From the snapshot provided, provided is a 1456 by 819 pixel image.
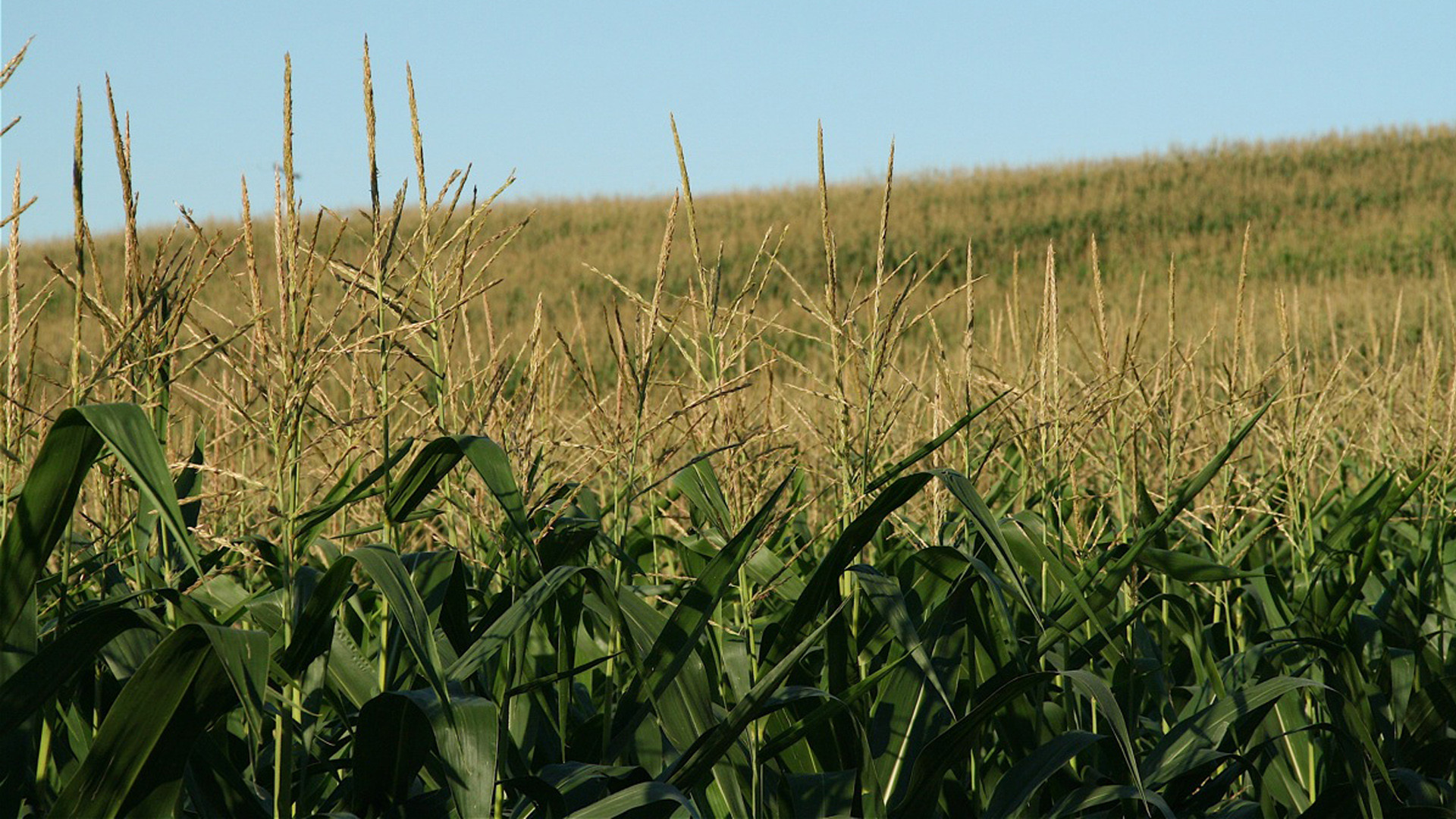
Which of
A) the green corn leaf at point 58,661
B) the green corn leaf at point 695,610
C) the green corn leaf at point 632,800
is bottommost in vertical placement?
the green corn leaf at point 632,800

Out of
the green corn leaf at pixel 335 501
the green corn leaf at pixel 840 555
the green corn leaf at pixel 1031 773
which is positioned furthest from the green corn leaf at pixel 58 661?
the green corn leaf at pixel 1031 773

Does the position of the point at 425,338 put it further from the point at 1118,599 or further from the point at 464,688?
the point at 1118,599

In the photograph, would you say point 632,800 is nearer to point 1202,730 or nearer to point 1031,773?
point 1031,773

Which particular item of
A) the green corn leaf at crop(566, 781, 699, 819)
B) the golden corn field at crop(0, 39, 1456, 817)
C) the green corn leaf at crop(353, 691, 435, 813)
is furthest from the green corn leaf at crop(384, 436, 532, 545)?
the green corn leaf at crop(566, 781, 699, 819)

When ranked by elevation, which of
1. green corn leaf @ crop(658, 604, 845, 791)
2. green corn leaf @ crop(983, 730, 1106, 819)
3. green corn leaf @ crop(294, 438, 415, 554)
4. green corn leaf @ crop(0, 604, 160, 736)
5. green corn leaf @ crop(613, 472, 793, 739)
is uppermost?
green corn leaf @ crop(294, 438, 415, 554)

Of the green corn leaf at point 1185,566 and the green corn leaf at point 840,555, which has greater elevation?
the green corn leaf at point 840,555

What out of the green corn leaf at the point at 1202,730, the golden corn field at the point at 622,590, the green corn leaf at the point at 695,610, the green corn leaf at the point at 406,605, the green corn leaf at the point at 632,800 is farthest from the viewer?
the green corn leaf at the point at 1202,730

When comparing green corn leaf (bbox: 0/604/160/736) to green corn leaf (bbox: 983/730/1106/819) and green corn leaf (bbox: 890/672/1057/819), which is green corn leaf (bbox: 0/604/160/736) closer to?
green corn leaf (bbox: 890/672/1057/819)

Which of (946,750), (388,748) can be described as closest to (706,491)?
(946,750)

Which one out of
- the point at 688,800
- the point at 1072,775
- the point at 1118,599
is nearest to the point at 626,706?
the point at 688,800

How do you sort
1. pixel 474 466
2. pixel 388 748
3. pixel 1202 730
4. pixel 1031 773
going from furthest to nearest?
pixel 1202 730
pixel 1031 773
pixel 388 748
pixel 474 466

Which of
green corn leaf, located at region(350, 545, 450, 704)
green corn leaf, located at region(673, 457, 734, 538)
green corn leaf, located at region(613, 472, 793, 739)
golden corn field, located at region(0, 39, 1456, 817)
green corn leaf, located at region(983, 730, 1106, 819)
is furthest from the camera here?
green corn leaf, located at region(673, 457, 734, 538)

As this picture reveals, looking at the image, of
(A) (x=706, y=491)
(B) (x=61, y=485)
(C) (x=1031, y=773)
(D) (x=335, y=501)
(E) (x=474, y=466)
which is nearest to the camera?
(B) (x=61, y=485)

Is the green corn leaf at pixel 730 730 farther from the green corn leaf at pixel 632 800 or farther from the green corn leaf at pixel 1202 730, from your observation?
the green corn leaf at pixel 1202 730
